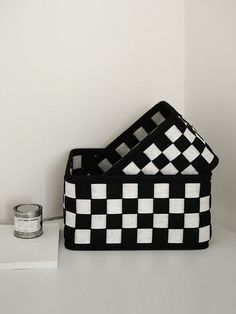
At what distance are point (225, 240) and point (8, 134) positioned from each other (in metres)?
0.62

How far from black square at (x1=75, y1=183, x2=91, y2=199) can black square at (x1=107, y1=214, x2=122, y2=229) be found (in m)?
0.07

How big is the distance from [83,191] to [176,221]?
226 millimetres

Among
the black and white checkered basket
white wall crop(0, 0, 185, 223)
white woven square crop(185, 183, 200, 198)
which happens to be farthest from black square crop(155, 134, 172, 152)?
white wall crop(0, 0, 185, 223)

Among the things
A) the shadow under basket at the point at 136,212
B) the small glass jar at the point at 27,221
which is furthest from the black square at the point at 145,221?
the small glass jar at the point at 27,221

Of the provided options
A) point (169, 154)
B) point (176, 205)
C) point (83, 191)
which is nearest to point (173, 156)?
point (169, 154)

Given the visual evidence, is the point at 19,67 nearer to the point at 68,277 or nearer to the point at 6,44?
the point at 6,44

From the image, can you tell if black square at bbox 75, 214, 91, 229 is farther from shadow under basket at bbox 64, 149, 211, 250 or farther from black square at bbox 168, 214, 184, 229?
→ black square at bbox 168, 214, 184, 229

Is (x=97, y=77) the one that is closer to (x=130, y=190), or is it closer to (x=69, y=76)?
(x=69, y=76)

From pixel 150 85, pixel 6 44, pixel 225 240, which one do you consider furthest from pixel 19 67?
pixel 225 240

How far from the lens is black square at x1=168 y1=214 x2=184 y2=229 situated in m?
1.08

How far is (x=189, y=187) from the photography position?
1.07 metres

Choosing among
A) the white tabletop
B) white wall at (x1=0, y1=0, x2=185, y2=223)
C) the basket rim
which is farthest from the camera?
white wall at (x1=0, y1=0, x2=185, y2=223)

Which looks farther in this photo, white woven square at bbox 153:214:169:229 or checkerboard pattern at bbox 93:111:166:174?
checkerboard pattern at bbox 93:111:166:174

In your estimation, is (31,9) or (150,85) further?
(150,85)
